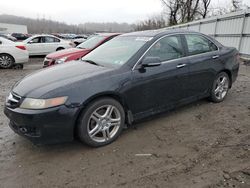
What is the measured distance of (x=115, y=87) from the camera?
3.35 metres

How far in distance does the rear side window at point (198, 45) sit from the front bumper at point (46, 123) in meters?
2.55

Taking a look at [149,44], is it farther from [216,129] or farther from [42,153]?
[42,153]

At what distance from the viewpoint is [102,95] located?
10.8 feet

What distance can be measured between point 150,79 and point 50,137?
1.69 metres

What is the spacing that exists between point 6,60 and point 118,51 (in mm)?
8009

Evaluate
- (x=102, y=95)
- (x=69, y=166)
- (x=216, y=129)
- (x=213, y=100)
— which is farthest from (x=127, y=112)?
(x=213, y=100)

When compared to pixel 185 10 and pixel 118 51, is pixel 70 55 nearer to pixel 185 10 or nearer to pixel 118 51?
pixel 118 51

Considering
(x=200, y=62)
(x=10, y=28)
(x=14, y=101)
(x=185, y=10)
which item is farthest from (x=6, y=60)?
(x=10, y=28)

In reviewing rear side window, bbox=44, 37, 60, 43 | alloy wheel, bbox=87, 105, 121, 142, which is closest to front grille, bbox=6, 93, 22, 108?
alloy wheel, bbox=87, 105, 121, 142

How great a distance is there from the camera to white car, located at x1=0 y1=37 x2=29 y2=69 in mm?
10203

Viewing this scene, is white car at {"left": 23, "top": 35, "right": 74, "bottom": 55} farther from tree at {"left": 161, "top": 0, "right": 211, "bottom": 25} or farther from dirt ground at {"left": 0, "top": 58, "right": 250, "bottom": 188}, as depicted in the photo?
tree at {"left": 161, "top": 0, "right": 211, "bottom": 25}

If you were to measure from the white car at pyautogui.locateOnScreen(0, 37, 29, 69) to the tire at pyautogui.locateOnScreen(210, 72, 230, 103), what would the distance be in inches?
338

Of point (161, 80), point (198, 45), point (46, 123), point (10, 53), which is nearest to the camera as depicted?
point (46, 123)

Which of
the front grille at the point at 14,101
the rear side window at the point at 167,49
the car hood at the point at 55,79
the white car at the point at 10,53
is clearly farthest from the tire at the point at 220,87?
the white car at the point at 10,53
